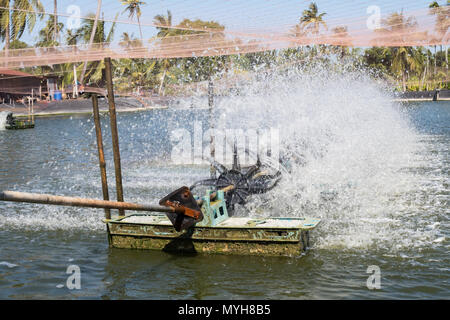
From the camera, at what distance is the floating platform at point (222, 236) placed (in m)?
9.45

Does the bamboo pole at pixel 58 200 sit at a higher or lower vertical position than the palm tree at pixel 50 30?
lower

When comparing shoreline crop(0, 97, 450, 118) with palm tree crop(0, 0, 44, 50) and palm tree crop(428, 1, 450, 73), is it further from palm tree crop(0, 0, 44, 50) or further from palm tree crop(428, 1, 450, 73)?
palm tree crop(428, 1, 450, 73)

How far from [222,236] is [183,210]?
1.52 meters

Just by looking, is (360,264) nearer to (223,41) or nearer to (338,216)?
(338,216)

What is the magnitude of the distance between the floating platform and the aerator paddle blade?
1.19 meters

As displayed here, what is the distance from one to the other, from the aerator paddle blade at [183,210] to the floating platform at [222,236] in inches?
46.8

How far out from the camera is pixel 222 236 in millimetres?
9805

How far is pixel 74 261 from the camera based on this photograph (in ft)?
33.2

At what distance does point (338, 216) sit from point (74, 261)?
5.89 meters

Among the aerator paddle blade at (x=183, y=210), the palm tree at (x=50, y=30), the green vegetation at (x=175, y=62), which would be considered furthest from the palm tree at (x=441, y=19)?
the palm tree at (x=50, y=30)

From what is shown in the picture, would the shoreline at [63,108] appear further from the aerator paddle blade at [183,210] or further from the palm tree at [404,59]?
the aerator paddle blade at [183,210]

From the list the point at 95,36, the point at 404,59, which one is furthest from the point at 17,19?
the point at 404,59
